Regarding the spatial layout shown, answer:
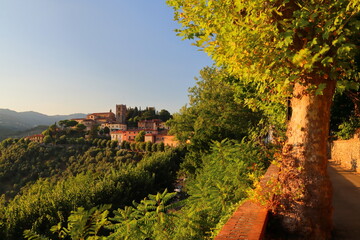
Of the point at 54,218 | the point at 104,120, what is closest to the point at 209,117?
the point at 54,218

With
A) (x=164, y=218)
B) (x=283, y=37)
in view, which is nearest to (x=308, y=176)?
(x=283, y=37)

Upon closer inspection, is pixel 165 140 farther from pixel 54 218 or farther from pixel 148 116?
pixel 54 218

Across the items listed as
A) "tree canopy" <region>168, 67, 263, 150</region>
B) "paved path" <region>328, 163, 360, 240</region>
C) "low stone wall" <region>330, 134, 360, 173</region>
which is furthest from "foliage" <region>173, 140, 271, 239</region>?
"low stone wall" <region>330, 134, 360, 173</region>

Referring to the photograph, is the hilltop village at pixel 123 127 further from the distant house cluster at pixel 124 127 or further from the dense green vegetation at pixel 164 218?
the dense green vegetation at pixel 164 218

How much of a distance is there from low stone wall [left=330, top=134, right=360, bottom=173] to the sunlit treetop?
36.7ft

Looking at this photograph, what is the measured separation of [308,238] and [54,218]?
32.9 ft

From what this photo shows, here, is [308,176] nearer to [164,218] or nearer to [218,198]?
[218,198]

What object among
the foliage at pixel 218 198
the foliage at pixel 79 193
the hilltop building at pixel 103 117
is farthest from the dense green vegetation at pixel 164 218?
the hilltop building at pixel 103 117

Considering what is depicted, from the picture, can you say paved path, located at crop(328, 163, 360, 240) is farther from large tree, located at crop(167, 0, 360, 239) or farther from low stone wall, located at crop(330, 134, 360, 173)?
low stone wall, located at crop(330, 134, 360, 173)

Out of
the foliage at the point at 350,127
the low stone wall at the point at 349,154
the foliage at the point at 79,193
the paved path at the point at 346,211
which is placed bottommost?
the foliage at the point at 79,193

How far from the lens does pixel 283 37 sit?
12.0 feet

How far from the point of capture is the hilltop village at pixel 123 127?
92.9 meters

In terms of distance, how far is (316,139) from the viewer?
4.18 meters

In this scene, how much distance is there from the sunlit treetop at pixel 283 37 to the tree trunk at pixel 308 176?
40 centimetres
